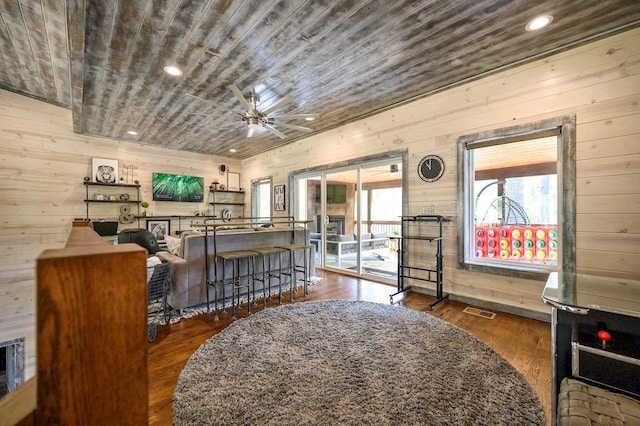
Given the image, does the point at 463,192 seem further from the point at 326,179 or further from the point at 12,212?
the point at 12,212

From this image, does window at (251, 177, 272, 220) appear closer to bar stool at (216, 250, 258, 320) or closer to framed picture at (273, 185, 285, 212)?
framed picture at (273, 185, 285, 212)

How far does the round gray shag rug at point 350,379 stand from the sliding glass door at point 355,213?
2094 millimetres

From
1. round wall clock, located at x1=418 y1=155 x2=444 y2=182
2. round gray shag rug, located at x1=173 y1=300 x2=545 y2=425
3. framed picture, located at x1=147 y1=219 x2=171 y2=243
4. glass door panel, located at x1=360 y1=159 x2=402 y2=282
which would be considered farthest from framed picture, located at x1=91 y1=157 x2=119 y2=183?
round wall clock, located at x1=418 y1=155 x2=444 y2=182

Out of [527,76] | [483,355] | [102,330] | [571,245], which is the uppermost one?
[527,76]

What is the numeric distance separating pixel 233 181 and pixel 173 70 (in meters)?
4.74

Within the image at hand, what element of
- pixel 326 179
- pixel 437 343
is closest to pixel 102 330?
pixel 437 343

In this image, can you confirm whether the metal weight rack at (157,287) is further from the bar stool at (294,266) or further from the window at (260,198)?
the window at (260,198)

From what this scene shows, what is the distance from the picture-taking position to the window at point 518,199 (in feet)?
9.30

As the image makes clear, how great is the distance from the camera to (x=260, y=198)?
296 inches

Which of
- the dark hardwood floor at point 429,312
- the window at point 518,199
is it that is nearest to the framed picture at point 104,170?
the dark hardwood floor at point 429,312

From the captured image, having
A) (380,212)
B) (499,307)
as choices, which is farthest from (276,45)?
(499,307)

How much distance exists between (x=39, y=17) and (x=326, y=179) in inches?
167

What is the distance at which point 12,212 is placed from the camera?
4.43 meters

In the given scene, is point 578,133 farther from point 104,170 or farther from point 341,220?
point 104,170
